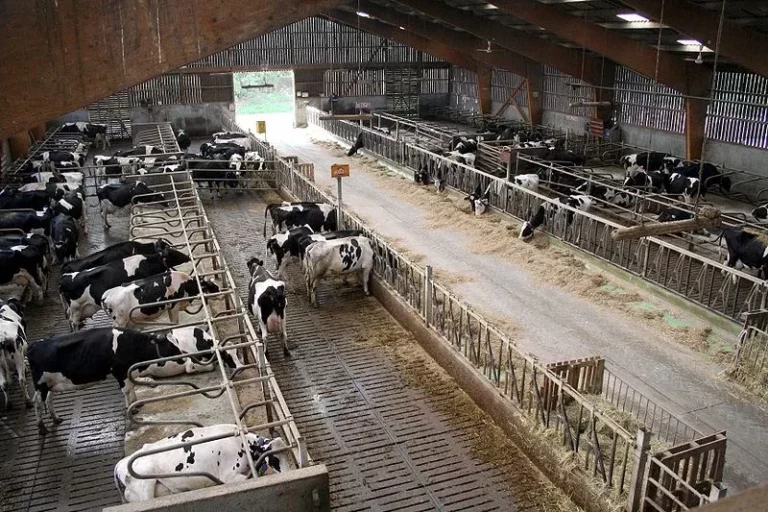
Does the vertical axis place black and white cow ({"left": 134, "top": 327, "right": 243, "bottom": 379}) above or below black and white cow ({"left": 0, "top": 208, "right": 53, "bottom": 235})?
below

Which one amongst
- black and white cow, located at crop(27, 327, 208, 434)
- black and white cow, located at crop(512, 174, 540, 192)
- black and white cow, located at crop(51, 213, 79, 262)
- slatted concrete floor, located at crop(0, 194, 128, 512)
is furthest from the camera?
black and white cow, located at crop(512, 174, 540, 192)

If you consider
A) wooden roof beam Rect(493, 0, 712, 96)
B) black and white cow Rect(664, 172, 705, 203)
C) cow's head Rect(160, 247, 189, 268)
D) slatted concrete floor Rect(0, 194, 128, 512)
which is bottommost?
slatted concrete floor Rect(0, 194, 128, 512)

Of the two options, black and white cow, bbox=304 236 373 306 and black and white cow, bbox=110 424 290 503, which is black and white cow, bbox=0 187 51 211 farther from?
black and white cow, bbox=110 424 290 503

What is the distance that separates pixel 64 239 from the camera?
14.8 meters

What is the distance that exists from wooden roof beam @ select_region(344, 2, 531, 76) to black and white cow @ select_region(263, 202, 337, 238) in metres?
21.2

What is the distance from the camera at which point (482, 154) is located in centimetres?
2544

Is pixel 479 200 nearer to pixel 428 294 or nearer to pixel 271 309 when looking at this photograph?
pixel 428 294

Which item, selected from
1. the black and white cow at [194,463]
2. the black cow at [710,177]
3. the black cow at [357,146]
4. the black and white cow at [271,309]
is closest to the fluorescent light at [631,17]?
the black cow at [710,177]

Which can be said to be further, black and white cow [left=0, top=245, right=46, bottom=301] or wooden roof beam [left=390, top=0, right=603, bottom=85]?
wooden roof beam [left=390, top=0, right=603, bottom=85]

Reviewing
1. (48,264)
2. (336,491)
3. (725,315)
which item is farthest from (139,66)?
(725,315)

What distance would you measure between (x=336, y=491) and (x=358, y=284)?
21.5 ft

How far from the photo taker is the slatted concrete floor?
782 centimetres

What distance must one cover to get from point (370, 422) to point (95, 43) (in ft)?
19.5

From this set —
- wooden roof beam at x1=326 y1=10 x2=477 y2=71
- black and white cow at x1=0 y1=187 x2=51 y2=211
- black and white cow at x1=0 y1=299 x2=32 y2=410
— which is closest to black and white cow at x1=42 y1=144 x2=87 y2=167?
black and white cow at x1=0 y1=187 x2=51 y2=211
